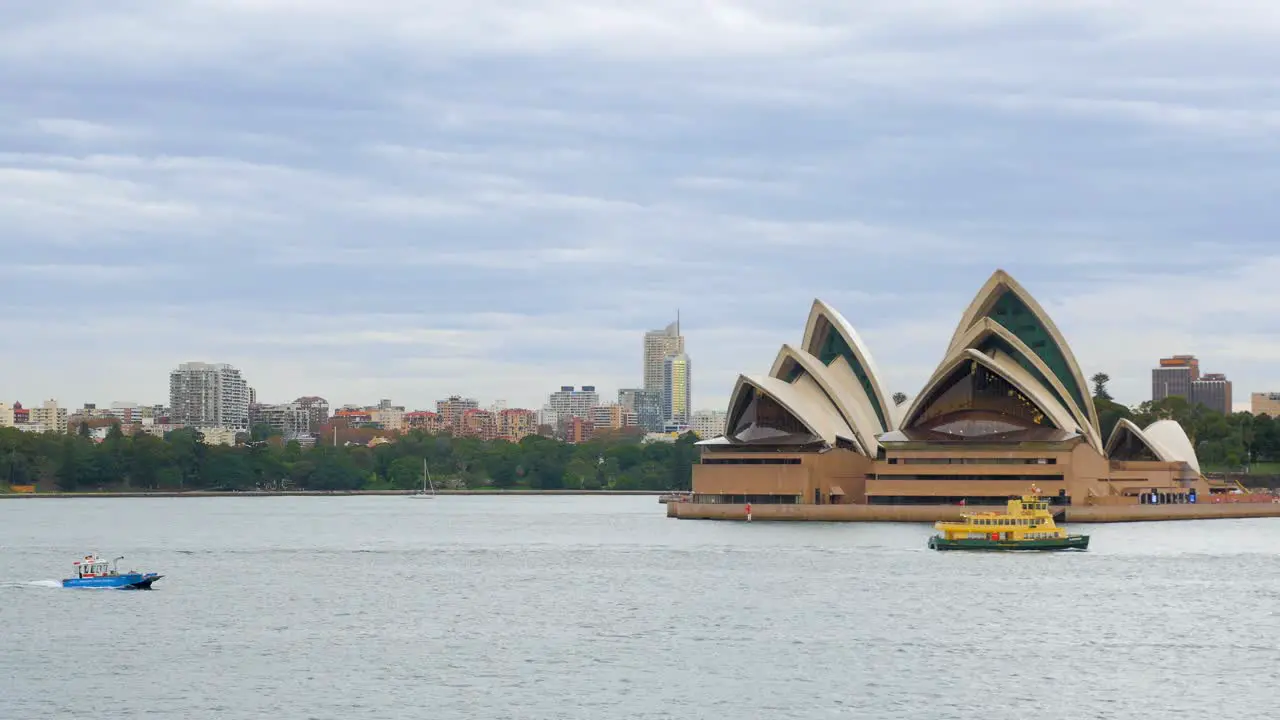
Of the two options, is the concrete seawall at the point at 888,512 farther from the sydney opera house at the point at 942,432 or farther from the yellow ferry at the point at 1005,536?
the yellow ferry at the point at 1005,536

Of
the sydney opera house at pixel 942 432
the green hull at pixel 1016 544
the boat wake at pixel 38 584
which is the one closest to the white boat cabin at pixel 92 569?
the boat wake at pixel 38 584

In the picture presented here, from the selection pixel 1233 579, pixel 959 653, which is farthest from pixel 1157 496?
pixel 959 653

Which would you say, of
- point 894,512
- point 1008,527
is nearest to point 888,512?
point 894,512

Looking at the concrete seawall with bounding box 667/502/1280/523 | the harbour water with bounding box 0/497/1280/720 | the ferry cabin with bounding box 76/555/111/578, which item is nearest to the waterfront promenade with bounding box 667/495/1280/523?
the concrete seawall with bounding box 667/502/1280/523

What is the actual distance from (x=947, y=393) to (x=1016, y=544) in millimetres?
32566

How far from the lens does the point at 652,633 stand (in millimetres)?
53656

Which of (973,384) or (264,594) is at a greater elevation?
(973,384)

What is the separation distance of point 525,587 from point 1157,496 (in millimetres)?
69292

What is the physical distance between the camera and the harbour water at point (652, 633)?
41656 millimetres

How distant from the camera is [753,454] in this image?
399 feet

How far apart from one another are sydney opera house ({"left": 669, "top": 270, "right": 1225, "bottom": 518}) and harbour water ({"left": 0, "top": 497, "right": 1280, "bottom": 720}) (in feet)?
72.6

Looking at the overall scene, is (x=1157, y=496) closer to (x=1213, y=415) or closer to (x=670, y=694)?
(x=1213, y=415)

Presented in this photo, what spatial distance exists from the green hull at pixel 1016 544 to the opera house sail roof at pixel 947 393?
2873 centimetres

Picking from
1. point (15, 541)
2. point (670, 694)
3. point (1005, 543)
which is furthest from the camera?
point (15, 541)
